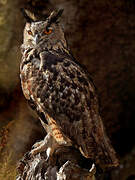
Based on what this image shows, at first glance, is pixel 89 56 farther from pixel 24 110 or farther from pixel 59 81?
pixel 59 81

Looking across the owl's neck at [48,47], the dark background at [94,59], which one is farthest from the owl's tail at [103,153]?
the dark background at [94,59]

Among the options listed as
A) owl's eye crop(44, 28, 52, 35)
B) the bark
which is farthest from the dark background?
owl's eye crop(44, 28, 52, 35)

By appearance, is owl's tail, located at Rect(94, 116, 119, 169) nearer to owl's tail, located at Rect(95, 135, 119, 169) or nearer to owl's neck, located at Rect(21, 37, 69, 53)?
owl's tail, located at Rect(95, 135, 119, 169)

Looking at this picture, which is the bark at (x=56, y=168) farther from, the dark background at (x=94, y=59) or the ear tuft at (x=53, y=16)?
the dark background at (x=94, y=59)

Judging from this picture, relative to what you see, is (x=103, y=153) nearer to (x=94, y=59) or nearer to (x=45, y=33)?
(x=45, y=33)

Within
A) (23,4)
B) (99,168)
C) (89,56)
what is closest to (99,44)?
(89,56)

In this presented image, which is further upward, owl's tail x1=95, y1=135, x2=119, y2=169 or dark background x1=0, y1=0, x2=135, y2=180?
dark background x1=0, y1=0, x2=135, y2=180
